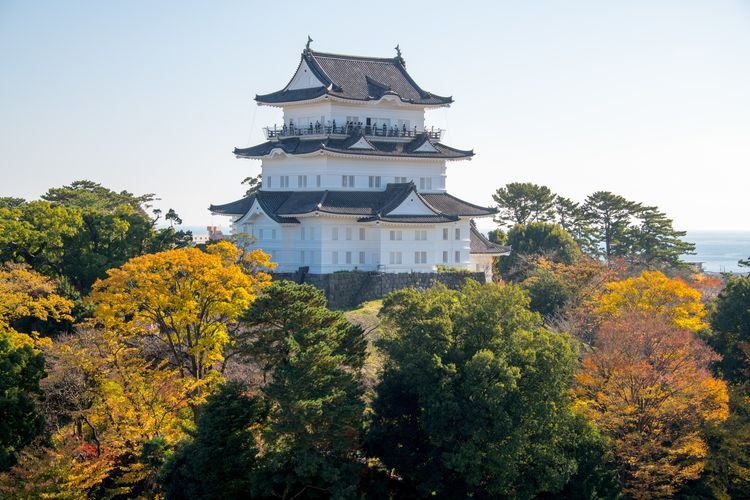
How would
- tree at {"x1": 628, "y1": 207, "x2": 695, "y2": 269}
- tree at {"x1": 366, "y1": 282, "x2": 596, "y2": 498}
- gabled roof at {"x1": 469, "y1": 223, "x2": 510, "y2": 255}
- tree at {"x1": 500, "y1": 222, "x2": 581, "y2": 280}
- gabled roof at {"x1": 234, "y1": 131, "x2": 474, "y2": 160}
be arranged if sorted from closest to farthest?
tree at {"x1": 366, "y1": 282, "x2": 596, "y2": 498}, gabled roof at {"x1": 234, "y1": 131, "x2": 474, "y2": 160}, gabled roof at {"x1": 469, "y1": 223, "x2": 510, "y2": 255}, tree at {"x1": 500, "y1": 222, "x2": 581, "y2": 280}, tree at {"x1": 628, "y1": 207, "x2": 695, "y2": 269}

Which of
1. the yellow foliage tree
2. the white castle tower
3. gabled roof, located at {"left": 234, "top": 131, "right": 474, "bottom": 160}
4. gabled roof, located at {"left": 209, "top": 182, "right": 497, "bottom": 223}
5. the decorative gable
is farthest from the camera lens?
the decorative gable

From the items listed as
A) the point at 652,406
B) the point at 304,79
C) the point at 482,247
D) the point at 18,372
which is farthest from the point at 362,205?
the point at 18,372

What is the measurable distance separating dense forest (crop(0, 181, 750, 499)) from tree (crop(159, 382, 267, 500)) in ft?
0.17

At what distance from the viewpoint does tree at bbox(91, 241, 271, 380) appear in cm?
3522

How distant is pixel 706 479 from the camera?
3372 centimetres

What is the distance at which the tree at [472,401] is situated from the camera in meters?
30.7

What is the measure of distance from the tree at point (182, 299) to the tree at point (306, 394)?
392 centimetres

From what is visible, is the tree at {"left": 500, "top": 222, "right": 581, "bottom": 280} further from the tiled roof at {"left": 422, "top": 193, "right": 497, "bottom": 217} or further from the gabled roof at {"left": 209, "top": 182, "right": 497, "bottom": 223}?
the gabled roof at {"left": 209, "top": 182, "right": 497, "bottom": 223}

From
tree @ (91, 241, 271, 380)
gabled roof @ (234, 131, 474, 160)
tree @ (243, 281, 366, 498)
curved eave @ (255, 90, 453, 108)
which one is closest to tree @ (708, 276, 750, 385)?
tree @ (243, 281, 366, 498)

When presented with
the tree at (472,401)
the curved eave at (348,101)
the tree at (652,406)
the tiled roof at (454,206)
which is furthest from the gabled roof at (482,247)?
the tree at (472,401)

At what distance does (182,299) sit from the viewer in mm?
35219

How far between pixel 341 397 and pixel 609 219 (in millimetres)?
43953

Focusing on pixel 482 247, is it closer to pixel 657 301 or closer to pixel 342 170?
pixel 342 170

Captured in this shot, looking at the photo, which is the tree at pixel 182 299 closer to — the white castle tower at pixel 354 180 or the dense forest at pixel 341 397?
the dense forest at pixel 341 397
